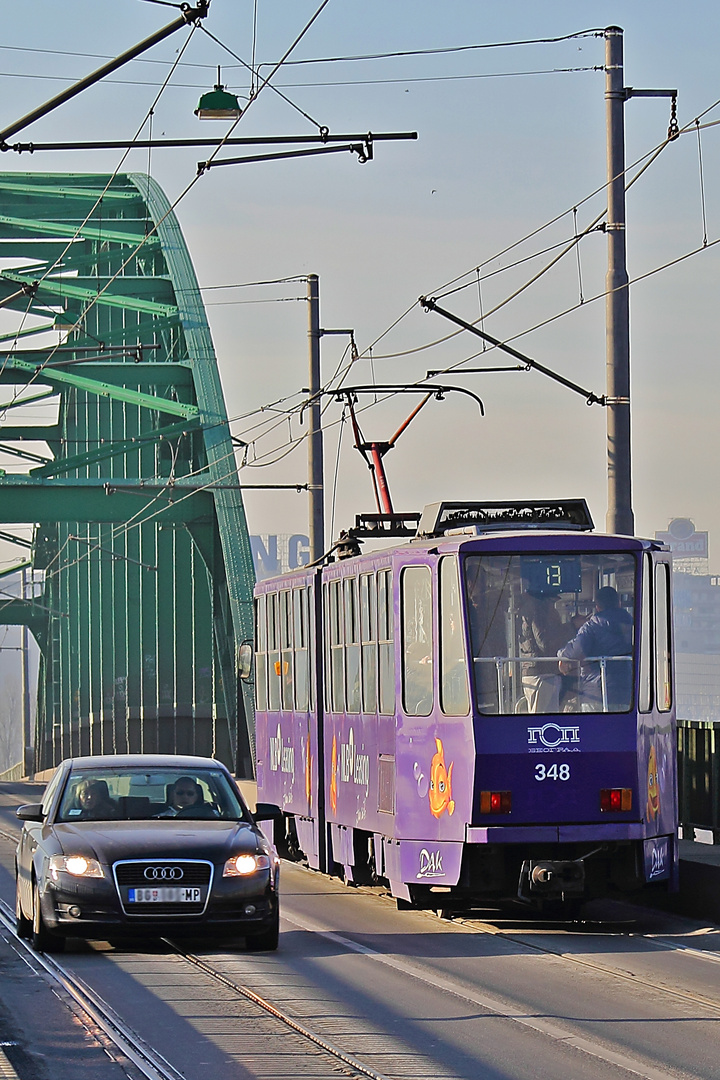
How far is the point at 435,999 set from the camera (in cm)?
1005

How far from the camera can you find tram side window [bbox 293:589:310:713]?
58.7 feet

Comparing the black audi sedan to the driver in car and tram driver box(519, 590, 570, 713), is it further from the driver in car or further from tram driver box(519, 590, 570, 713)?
tram driver box(519, 590, 570, 713)

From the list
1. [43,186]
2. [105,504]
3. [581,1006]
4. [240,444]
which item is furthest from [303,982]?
[43,186]

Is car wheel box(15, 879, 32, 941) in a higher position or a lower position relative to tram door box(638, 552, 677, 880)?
lower

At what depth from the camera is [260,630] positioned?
20.7 meters

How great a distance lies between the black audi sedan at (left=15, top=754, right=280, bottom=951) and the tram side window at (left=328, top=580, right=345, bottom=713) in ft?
11.8

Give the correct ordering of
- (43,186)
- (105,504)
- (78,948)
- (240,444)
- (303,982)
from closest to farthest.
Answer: (303,982), (78,948), (240,444), (105,504), (43,186)

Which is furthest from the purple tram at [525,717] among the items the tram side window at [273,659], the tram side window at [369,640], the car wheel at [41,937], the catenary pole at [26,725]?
the catenary pole at [26,725]

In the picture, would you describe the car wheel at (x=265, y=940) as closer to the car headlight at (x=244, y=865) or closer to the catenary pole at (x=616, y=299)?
the car headlight at (x=244, y=865)

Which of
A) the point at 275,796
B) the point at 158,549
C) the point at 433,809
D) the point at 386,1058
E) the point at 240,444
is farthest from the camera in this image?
the point at 158,549

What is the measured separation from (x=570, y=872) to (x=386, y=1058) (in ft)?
16.6

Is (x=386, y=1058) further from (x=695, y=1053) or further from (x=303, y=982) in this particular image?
(x=303, y=982)

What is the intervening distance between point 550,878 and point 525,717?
1058mm

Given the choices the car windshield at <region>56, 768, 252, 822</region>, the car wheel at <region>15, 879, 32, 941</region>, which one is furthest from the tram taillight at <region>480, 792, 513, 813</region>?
the car wheel at <region>15, 879, 32, 941</region>
